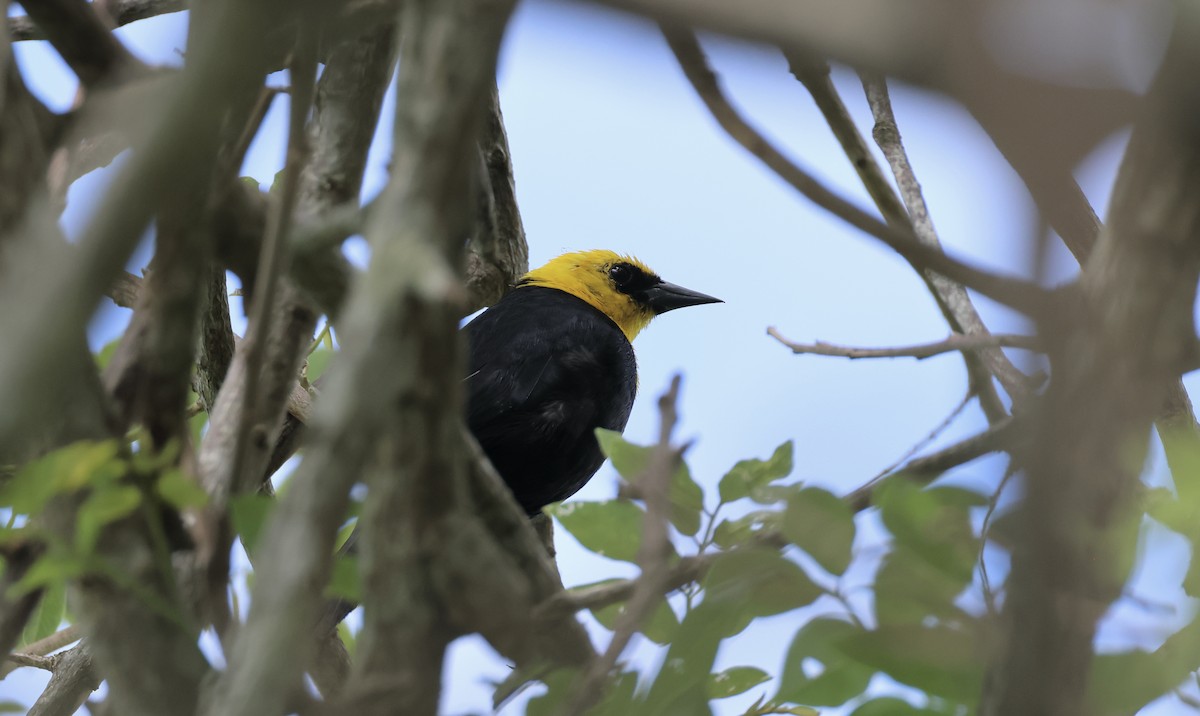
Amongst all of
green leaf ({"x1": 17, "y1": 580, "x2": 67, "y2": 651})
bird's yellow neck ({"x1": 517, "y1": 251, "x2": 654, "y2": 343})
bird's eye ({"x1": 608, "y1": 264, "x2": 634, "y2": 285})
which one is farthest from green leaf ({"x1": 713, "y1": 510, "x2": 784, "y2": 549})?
bird's eye ({"x1": 608, "y1": 264, "x2": 634, "y2": 285})

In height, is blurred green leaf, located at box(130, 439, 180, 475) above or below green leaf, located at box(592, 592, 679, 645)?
above

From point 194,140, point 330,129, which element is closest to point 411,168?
point 194,140

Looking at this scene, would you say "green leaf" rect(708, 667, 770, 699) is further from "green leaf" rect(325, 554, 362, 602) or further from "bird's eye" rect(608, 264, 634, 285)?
"bird's eye" rect(608, 264, 634, 285)

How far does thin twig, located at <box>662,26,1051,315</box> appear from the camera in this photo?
1.11 m

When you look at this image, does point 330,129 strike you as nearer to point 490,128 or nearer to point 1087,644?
point 1087,644

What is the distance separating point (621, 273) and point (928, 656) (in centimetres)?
497

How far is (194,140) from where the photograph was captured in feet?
4.00

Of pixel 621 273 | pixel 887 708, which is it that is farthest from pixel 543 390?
pixel 887 708

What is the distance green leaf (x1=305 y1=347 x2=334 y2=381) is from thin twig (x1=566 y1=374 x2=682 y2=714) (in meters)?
2.43

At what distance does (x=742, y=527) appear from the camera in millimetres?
1606

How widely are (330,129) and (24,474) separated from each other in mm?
897

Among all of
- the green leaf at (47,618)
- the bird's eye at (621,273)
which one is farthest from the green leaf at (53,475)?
the bird's eye at (621,273)

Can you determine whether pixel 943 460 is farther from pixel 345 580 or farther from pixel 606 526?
pixel 345 580

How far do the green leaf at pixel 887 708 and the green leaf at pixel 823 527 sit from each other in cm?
14
